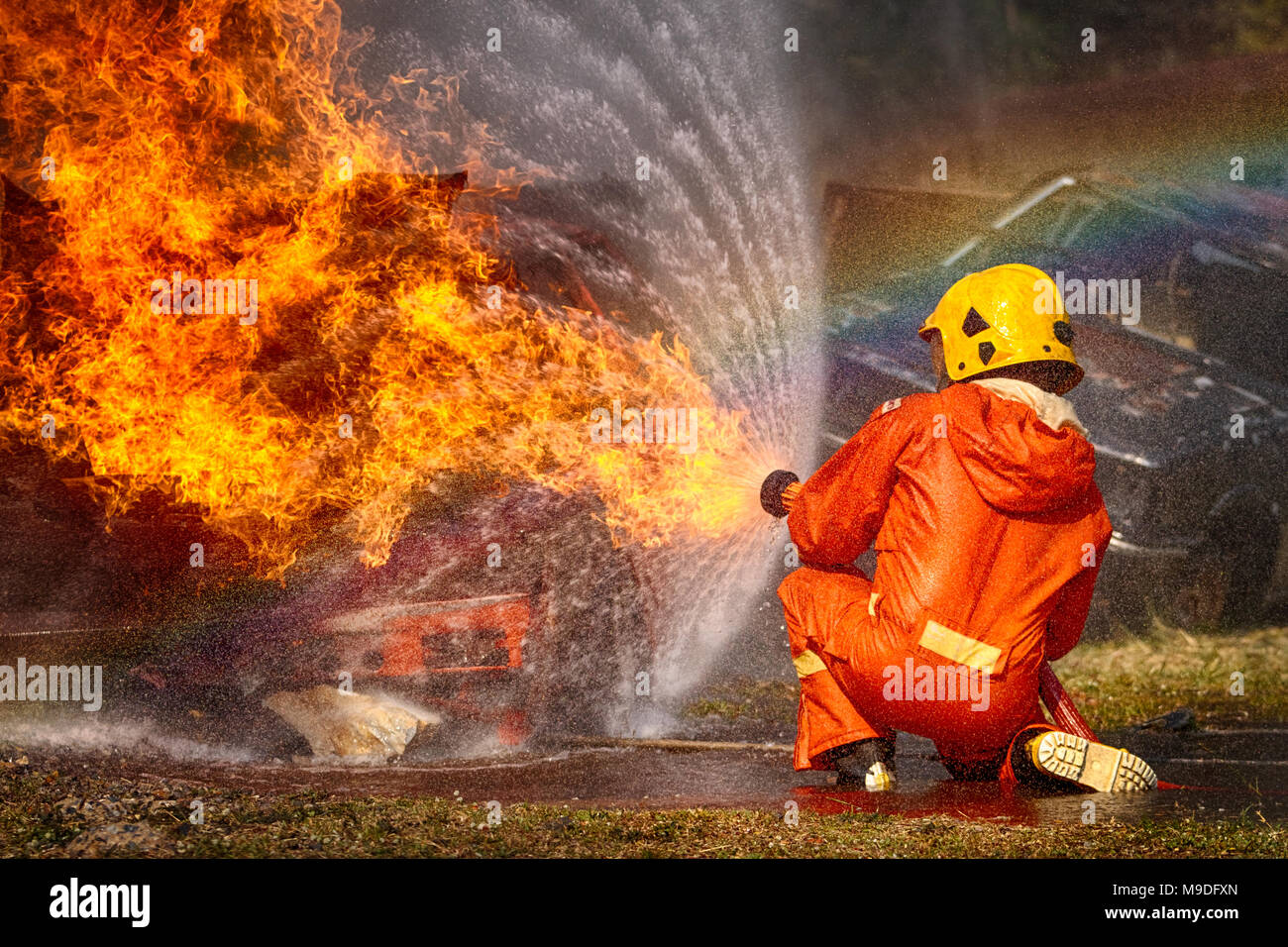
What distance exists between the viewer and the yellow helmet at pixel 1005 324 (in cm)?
427

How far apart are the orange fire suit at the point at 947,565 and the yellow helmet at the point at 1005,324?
0.16 m

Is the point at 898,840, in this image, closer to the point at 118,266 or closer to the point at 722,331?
the point at 722,331

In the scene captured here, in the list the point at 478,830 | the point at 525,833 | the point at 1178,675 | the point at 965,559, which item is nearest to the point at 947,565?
the point at 965,559

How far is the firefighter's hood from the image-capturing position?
4.00 metres

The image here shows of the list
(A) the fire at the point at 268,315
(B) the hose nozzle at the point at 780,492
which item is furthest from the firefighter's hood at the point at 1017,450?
(A) the fire at the point at 268,315

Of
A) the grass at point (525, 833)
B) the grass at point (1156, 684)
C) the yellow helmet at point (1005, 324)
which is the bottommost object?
the grass at point (1156, 684)

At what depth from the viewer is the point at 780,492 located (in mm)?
4543

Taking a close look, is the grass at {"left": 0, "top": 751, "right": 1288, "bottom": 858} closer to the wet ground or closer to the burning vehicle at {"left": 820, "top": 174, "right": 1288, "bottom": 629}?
the wet ground

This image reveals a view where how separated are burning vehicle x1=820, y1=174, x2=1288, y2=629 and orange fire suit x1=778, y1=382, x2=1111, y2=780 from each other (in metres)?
3.25

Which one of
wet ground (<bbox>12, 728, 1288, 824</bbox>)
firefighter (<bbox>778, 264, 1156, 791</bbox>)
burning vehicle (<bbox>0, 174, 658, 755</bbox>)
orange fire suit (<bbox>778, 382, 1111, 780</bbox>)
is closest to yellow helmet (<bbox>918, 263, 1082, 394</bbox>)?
firefighter (<bbox>778, 264, 1156, 791</bbox>)

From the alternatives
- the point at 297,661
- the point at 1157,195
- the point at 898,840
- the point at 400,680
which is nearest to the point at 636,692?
Answer: the point at 400,680

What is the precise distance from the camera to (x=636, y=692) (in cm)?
698

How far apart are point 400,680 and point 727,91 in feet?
15.6

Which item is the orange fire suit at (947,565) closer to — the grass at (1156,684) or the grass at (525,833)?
the grass at (525,833)
